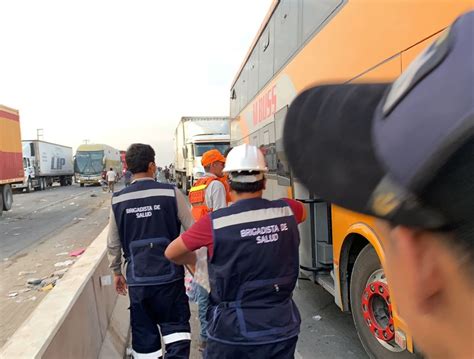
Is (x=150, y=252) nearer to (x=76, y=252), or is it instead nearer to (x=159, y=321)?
(x=159, y=321)

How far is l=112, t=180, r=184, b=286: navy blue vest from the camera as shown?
3439mm

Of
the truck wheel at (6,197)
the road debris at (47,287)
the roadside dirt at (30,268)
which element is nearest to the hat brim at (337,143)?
the roadside dirt at (30,268)

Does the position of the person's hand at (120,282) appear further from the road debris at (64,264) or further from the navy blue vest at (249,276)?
the road debris at (64,264)

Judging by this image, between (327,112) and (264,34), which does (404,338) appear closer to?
(327,112)

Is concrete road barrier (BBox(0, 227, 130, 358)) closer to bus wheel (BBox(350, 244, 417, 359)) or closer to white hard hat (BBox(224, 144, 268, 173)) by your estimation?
white hard hat (BBox(224, 144, 268, 173))

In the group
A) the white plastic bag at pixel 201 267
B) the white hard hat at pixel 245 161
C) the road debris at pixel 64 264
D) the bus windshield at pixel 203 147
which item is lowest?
the road debris at pixel 64 264

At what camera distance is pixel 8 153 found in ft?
55.2

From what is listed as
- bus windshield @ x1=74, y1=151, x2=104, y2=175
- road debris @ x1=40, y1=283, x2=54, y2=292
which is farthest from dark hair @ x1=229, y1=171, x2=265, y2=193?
bus windshield @ x1=74, y1=151, x2=104, y2=175

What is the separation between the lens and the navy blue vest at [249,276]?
2.27 meters

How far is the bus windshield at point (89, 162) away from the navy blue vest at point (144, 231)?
38.0 meters

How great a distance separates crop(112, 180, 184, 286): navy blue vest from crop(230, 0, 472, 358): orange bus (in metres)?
1.21

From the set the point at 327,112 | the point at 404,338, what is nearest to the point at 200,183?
the point at 404,338

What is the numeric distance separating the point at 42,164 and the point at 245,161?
3762cm

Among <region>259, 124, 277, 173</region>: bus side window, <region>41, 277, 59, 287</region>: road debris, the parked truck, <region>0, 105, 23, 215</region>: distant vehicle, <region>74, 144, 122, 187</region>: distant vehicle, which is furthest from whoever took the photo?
<region>74, 144, 122, 187</region>: distant vehicle
